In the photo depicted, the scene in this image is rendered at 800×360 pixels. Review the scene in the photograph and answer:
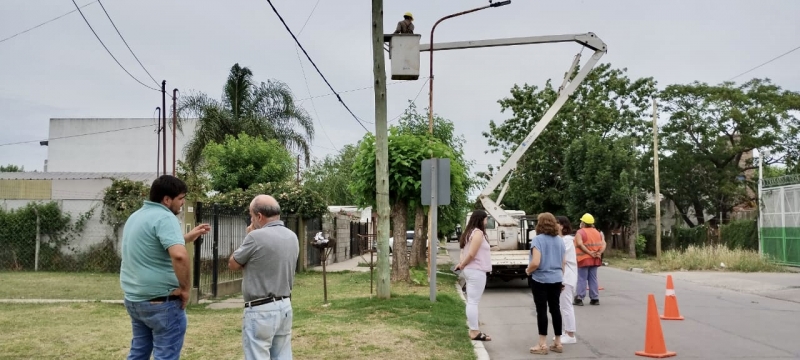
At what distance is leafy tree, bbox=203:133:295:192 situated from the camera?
93.7 ft

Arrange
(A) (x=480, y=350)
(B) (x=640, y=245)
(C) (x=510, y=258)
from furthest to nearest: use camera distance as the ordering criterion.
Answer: (B) (x=640, y=245) < (C) (x=510, y=258) < (A) (x=480, y=350)

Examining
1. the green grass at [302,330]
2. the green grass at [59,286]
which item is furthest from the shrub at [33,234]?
the green grass at [302,330]

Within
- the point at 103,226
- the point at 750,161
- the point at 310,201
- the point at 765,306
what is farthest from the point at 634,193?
the point at 103,226

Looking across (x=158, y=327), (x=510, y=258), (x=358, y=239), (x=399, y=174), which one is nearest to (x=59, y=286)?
(x=399, y=174)

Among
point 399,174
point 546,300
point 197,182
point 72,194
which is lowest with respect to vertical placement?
point 546,300

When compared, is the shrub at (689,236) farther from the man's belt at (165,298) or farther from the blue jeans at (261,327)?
the man's belt at (165,298)

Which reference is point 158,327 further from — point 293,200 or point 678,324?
point 293,200

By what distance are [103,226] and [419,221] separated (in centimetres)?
945

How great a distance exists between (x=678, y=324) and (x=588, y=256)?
253cm

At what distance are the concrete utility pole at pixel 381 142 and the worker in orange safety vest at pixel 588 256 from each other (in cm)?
370

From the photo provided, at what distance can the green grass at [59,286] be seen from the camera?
44.1ft

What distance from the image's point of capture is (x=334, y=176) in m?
51.0

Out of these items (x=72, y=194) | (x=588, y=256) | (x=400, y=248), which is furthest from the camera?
(x=72, y=194)

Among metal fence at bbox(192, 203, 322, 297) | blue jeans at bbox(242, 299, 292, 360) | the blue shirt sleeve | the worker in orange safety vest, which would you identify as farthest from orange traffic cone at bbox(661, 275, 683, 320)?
the blue shirt sleeve
